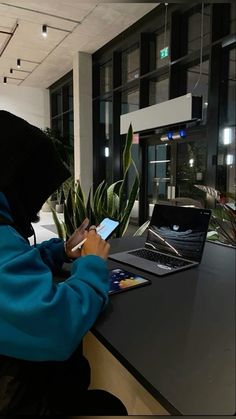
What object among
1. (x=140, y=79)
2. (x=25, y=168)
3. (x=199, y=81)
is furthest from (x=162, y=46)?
(x=25, y=168)

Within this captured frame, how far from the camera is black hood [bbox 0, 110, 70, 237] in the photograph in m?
0.64

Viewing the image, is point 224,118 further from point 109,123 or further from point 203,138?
point 109,123

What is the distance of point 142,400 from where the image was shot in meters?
0.80

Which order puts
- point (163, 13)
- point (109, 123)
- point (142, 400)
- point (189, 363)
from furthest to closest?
point (109, 123) < point (163, 13) < point (142, 400) < point (189, 363)

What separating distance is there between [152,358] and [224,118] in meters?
3.05

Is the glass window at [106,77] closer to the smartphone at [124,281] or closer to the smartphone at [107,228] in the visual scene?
the smartphone at [107,228]

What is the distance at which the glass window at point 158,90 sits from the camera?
422 centimetres

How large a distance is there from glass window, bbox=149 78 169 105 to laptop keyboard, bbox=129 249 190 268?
140 inches

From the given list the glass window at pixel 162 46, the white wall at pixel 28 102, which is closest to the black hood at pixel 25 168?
the glass window at pixel 162 46

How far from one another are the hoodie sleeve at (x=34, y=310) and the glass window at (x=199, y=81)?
10.3ft

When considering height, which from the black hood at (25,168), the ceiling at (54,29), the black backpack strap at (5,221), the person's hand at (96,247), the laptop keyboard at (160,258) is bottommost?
the laptop keyboard at (160,258)

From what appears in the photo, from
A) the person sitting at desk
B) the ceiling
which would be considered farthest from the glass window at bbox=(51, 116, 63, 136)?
the person sitting at desk

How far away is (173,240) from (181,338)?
41cm

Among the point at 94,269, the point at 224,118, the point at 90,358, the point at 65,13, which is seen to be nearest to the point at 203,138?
the point at 224,118
